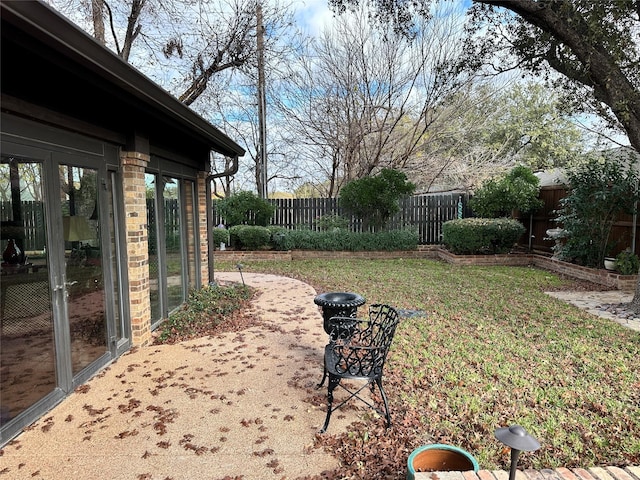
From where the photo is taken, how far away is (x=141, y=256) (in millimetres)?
4074

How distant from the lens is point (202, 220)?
256 inches

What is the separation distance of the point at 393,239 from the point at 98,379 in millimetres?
8881

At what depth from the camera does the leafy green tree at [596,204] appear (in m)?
7.49

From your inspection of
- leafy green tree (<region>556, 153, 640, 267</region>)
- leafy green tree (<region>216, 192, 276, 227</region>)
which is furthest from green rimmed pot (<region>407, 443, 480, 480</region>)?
leafy green tree (<region>216, 192, 276, 227</region>)

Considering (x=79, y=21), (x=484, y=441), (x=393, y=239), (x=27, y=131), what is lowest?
(x=484, y=441)

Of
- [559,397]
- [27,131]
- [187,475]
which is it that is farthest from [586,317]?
[27,131]

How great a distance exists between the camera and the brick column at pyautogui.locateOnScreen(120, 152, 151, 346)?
155 inches

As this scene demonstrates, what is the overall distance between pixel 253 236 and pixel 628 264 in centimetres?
814

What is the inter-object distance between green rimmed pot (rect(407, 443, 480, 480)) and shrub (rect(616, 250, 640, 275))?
681 centimetres

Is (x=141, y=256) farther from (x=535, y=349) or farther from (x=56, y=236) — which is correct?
(x=535, y=349)

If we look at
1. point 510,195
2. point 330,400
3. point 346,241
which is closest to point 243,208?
point 346,241

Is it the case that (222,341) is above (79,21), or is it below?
below

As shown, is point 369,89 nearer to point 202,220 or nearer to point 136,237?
point 202,220

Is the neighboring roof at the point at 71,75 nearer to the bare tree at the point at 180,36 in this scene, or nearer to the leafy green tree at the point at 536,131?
the bare tree at the point at 180,36
